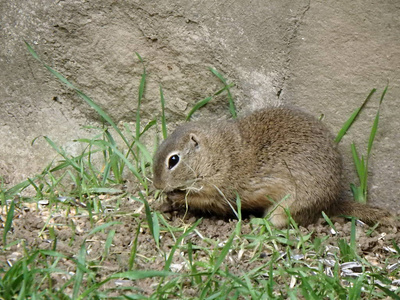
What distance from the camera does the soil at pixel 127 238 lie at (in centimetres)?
373

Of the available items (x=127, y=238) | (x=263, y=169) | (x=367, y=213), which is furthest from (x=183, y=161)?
(x=367, y=213)

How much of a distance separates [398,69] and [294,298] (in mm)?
2001

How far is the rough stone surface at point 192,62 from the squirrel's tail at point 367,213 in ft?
0.69

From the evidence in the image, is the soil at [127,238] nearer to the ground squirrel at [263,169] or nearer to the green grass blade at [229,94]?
the ground squirrel at [263,169]

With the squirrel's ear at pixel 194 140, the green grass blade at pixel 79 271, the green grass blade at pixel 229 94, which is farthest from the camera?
the green grass blade at pixel 229 94

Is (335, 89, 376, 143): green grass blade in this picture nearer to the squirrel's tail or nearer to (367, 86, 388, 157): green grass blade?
(367, 86, 388, 157): green grass blade

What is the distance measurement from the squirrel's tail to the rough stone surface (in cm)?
21

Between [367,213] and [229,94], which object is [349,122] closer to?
[367,213]

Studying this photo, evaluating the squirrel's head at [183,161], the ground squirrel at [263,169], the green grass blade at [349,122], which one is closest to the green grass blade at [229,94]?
the ground squirrel at [263,169]

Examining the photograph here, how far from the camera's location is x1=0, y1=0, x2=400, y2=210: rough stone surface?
4.43 metres

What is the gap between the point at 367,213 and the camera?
4.43m

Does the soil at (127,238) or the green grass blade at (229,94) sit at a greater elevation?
the green grass blade at (229,94)

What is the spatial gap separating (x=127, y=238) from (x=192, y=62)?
162cm

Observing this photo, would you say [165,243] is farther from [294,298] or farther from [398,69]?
[398,69]
